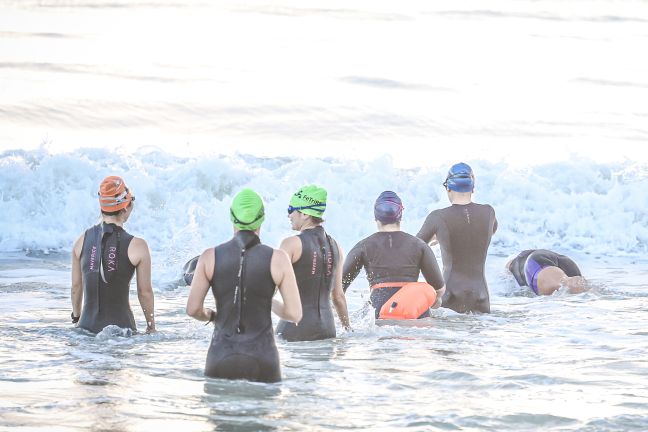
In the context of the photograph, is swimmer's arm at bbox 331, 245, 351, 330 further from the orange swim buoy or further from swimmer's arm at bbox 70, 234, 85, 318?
swimmer's arm at bbox 70, 234, 85, 318

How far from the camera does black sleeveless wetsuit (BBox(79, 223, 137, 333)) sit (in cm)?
1067

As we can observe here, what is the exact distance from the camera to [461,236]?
43.7 feet

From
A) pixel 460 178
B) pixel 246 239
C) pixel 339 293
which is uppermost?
pixel 460 178

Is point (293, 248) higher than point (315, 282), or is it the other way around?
point (293, 248)

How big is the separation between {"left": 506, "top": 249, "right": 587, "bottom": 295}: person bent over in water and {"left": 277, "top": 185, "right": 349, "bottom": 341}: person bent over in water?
622cm

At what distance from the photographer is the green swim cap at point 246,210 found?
Answer: 27.9 feet

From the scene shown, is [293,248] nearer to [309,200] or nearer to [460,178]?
[309,200]

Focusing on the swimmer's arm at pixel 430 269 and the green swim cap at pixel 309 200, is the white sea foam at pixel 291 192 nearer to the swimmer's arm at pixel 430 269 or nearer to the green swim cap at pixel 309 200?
the swimmer's arm at pixel 430 269

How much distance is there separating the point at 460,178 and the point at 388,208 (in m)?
1.38

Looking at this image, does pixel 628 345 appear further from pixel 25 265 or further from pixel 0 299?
pixel 25 265

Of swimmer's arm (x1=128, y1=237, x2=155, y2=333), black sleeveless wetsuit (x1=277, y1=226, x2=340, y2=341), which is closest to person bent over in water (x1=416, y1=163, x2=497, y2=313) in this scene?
black sleeveless wetsuit (x1=277, y1=226, x2=340, y2=341)

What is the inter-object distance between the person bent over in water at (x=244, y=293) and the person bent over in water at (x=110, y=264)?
6.91 ft

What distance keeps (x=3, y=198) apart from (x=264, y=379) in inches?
837

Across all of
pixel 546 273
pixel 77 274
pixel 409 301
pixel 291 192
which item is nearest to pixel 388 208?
pixel 409 301
